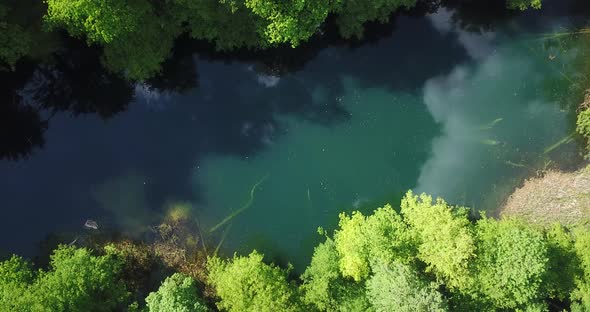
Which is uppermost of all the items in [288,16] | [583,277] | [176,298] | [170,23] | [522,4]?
[522,4]

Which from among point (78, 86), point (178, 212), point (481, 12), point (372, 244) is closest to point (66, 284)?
point (178, 212)

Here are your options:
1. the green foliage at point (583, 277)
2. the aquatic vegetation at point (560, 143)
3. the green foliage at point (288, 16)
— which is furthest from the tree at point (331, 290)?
the aquatic vegetation at point (560, 143)

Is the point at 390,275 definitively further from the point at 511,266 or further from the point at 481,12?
the point at 481,12

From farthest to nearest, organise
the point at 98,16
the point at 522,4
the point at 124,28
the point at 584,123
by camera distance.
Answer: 1. the point at 584,123
2. the point at 522,4
3. the point at 124,28
4. the point at 98,16

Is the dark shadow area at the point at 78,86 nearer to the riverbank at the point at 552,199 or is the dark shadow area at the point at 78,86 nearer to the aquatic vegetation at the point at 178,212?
the aquatic vegetation at the point at 178,212

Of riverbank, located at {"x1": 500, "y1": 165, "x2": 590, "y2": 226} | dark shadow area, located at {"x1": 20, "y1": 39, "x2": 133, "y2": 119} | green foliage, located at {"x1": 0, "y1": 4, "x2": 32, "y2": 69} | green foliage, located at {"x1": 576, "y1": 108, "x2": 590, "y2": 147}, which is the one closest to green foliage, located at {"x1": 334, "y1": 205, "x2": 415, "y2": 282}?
riverbank, located at {"x1": 500, "y1": 165, "x2": 590, "y2": 226}

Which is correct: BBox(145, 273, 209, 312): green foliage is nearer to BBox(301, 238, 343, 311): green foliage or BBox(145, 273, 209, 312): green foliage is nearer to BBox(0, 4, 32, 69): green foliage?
BBox(301, 238, 343, 311): green foliage
